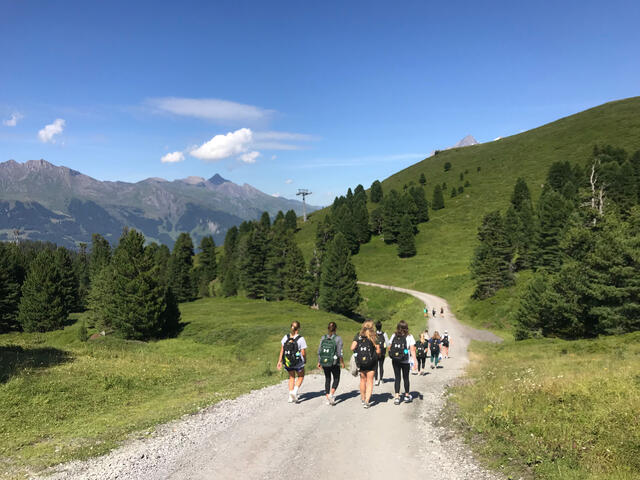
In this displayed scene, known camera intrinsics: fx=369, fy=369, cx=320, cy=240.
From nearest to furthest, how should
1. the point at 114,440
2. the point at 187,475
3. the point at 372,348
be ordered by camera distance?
the point at 187,475 → the point at 114,440 → the point at 372,348

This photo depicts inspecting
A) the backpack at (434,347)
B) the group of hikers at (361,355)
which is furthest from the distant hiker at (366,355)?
the backpack at (434,347)

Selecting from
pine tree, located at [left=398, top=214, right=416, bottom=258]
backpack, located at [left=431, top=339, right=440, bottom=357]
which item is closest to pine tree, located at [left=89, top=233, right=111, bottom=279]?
pine tree, located at [left=398, top=214, right=416, bottom=258]

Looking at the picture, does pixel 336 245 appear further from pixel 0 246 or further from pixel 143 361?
pixel 0 246

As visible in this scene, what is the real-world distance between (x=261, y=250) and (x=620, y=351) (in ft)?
235

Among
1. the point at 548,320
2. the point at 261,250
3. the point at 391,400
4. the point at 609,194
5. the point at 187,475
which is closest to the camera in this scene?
the point at 187,475

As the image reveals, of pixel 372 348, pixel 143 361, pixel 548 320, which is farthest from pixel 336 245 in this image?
pixel 372 348

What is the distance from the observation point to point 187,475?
7.12 metres

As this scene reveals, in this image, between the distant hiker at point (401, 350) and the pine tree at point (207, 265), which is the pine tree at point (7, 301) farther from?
the distant hiker at point (401, 350)

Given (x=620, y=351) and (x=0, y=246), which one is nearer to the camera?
(x=620, y=351)

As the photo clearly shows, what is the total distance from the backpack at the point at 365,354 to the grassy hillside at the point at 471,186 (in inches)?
1812

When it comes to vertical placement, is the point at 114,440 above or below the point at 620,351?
above

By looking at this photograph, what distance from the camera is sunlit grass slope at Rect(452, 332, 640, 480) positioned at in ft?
21.4

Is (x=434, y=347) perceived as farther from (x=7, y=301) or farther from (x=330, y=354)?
(x=7, y=301)

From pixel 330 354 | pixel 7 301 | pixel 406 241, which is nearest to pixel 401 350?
pixel 330 354
